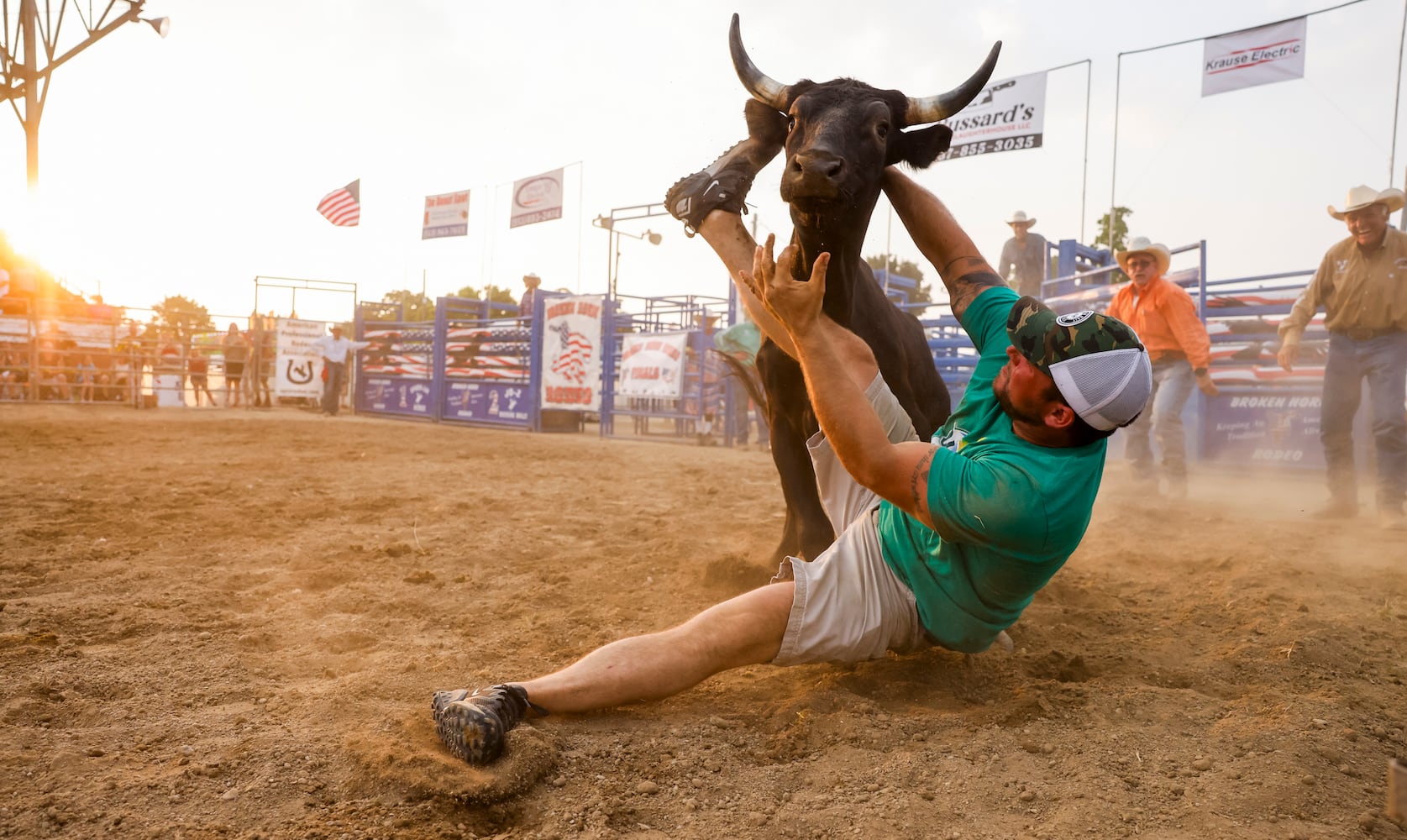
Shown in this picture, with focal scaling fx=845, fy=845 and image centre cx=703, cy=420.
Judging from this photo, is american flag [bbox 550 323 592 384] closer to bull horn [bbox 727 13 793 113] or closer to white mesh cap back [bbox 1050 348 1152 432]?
bull horn [bbox 727 13 793 113]

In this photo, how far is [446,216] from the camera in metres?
25.6

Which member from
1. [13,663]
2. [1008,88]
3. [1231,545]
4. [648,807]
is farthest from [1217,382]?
[13,663]

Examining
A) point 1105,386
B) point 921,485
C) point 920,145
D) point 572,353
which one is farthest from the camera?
point 572,353

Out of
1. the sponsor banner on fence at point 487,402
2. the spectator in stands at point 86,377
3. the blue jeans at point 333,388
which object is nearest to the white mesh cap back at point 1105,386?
the sponsor banner on fence at point 487,402

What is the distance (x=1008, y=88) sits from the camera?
15000 mm

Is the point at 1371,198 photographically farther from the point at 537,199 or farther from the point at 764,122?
the point at 537,199

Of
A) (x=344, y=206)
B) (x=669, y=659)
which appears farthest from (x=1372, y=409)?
(x=344, y=206)

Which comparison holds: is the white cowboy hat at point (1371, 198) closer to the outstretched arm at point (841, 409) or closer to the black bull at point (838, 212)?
the black bull at point (838, 212)

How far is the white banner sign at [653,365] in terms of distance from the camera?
1303cm

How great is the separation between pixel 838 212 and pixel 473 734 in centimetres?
189

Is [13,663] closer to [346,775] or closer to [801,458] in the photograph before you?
[346,775]

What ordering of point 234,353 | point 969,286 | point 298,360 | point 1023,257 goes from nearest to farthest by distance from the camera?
point 969,286
point 1023,257
point 234,353
point 298,360

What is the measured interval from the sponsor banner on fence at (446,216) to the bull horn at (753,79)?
76.8 ft

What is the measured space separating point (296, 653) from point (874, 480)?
1889 mm
